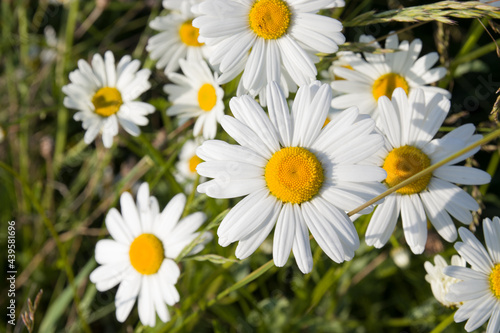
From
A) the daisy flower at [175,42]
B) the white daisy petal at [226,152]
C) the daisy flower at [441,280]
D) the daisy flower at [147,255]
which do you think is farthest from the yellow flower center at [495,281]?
the daisy flower at [175,42]

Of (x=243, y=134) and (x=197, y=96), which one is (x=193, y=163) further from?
(x=243, y=134)

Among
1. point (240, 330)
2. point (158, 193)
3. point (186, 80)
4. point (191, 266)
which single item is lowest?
point (240, 330)

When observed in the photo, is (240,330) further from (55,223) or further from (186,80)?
(55,223)

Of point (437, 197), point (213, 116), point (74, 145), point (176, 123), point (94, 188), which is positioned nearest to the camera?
point (437, 197)

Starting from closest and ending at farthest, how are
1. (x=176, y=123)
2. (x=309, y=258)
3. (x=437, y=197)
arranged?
(x=309, y=258), (x=437, y=197), (x=176, y=123)

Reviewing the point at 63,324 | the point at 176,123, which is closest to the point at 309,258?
the point at 176,123

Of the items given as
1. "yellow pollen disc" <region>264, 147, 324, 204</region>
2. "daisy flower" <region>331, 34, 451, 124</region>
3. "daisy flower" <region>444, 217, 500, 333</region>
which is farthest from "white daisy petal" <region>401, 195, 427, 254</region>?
"daisy flower" <region>331, 34, 451, 124</region>

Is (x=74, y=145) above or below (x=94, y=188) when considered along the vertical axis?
above

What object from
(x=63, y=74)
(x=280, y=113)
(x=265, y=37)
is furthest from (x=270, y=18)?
(x=63, y=74)

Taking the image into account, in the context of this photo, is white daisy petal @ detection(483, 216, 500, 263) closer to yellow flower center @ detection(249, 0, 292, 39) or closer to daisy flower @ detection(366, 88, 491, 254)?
daisy flower @ detection(366, 88, 491, 254)
